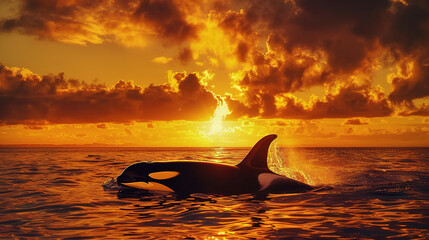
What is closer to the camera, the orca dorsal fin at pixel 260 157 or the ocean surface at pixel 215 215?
the ocean surface at pixel 215 215

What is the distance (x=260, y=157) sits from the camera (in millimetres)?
13219

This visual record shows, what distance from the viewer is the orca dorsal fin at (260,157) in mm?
13148

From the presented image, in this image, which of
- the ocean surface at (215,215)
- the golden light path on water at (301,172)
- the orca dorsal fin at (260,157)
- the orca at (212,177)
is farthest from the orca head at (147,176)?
the golden light path on water at (301,172)

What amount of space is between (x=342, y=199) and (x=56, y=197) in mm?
8999

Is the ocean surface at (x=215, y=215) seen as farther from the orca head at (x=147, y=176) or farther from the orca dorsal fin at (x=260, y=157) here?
the orca dorsal fin at (x=260, y=157)

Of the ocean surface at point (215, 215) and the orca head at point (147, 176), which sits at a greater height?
the orca head at point (147, 176)

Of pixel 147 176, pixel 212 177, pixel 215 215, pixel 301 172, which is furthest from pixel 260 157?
pixel 301 172

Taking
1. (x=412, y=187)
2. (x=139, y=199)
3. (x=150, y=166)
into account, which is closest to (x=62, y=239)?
(x=139, y=199)

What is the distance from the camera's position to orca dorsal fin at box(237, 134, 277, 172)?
13148 millimetres

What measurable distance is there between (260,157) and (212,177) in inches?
70.1

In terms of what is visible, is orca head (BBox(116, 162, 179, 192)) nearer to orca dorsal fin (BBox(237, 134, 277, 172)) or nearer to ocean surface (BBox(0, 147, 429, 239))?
ocean surface (BBox(0, 147, 429, 239))

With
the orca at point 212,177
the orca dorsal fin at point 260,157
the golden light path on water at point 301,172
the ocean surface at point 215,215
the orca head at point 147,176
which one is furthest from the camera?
the golden light path on water at point 301,172

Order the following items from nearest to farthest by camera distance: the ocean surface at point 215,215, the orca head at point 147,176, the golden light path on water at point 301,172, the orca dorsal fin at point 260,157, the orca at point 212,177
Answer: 1. the ocean surface at point 215,215
2. the orca at point 212,177
3. the orca head at point 147,176
4. the orca dorsal fin at point 260,157
5. the golden light path on water at point 301,172

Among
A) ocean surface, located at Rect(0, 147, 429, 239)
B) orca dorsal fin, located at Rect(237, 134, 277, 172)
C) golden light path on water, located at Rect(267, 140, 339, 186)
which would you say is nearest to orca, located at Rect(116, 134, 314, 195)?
orca dorsal fin, located at Rect(237, 134, 277, 172)
